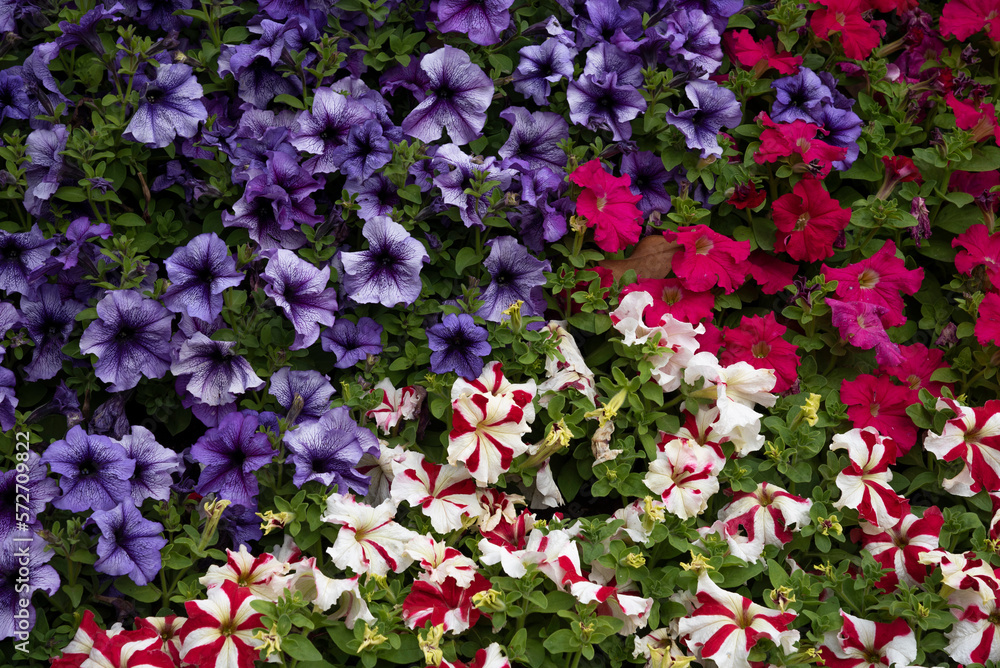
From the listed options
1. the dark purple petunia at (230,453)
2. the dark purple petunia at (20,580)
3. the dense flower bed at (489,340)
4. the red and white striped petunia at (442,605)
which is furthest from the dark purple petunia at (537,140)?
the dark purple petunia at (20,580)

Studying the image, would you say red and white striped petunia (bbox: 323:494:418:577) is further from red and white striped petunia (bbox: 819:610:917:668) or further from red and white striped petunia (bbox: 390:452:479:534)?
Answer: red and white striped petunia (bbox: 819:610:917:668)

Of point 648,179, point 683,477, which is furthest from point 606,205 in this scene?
point 683,477

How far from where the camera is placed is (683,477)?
1.85 m

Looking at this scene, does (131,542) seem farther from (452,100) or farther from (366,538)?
(452,100)

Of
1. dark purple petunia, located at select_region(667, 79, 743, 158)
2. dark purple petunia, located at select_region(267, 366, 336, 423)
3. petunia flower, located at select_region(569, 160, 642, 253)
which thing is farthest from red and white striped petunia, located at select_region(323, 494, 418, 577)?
dark purple petunia, located at select_region(667, 79, 743, 158)

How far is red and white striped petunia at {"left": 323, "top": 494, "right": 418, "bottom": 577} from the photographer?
5.57 feet

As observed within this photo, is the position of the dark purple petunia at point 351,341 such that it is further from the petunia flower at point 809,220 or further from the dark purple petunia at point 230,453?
the petunia flower at point 809,220

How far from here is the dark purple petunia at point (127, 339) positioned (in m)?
1.82

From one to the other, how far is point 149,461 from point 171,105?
814 mm

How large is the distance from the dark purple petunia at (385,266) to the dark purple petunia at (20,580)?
821mm

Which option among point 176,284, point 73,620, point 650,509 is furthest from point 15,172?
point 650,509

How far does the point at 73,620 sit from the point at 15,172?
0.99 m

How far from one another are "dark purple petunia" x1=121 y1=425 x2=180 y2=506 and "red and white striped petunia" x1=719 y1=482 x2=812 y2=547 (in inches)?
46.9

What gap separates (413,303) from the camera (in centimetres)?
204
